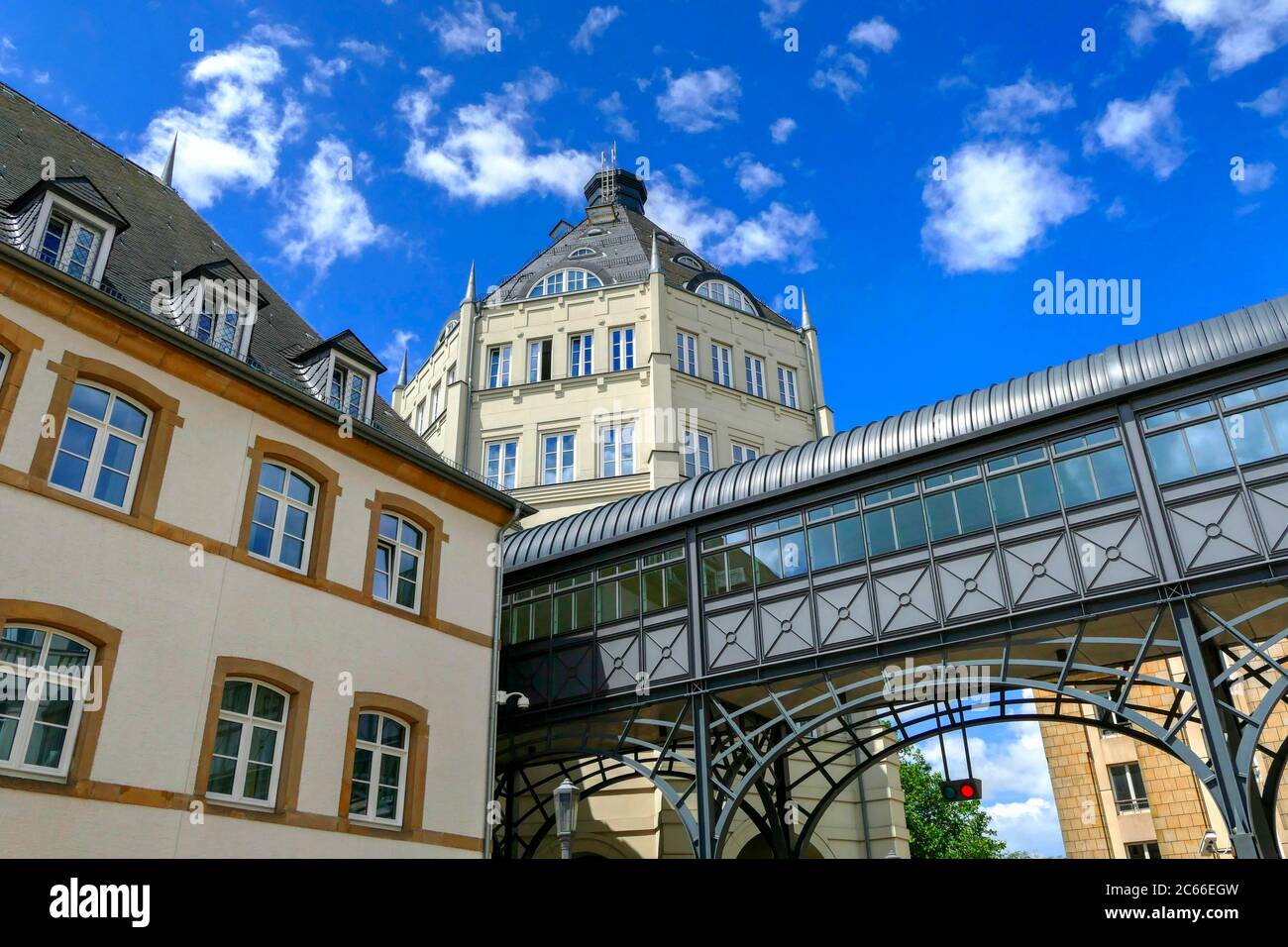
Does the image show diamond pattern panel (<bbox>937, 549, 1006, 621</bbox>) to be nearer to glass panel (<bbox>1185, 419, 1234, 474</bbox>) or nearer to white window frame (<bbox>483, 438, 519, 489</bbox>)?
glass panel (<bbox>1185, 419, 1234, 474</bbox>)

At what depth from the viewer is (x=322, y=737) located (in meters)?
14.9

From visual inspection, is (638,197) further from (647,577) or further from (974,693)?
(974,693)

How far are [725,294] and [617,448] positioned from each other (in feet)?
26.8

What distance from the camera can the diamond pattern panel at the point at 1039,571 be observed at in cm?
1437

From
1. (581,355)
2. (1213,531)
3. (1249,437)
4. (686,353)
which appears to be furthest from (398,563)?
(686,353)

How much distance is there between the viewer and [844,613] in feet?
53.1

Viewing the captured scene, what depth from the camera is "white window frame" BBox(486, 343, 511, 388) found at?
105 feet

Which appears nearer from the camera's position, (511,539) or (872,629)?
(872,629)

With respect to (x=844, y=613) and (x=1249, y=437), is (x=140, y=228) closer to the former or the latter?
(x=844, y=613)

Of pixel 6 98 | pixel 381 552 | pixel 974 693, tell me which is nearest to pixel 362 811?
pixel 381 552

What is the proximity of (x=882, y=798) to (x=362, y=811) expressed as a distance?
50.8ft

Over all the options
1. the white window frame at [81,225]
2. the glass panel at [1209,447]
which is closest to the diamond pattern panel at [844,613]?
the glass panel at [1209,447]

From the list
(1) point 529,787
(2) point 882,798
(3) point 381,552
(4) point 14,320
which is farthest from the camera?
(2) point 882,798

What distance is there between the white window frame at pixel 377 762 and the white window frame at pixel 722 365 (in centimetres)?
1816
